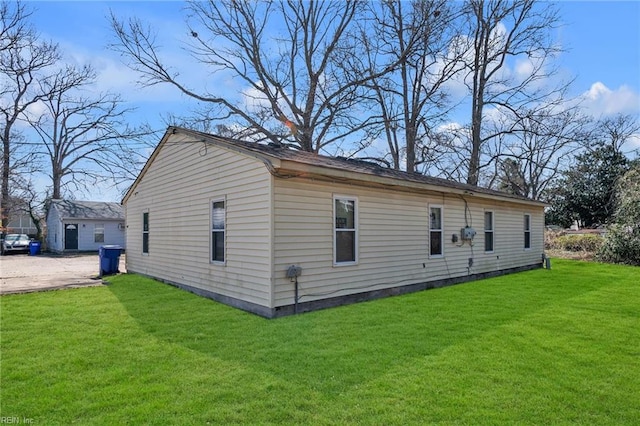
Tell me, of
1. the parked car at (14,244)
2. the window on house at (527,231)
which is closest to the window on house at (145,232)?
the window on house at (527,231)

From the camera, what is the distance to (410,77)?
800 inches

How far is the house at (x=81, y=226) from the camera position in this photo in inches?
913

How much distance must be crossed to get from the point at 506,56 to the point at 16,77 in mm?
31245

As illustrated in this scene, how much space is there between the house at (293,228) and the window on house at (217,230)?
0.07ft

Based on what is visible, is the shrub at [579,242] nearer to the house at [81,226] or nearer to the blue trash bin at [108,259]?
the blue trash bin at [108,259]

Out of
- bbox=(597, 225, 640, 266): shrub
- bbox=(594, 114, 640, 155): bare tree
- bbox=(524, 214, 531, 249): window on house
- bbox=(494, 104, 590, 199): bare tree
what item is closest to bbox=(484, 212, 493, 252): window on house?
bbox=(524, 214, 531, 249): window on house

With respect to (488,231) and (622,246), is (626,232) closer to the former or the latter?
(622,246)

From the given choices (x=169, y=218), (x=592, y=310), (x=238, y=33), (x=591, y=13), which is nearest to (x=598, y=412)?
(x=592, y=310)

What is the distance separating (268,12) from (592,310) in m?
18.0

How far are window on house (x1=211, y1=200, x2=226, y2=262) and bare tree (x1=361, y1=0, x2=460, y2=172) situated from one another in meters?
11.9

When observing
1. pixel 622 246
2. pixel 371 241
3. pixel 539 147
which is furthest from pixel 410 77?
pixel 371 241

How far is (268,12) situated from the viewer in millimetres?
17844

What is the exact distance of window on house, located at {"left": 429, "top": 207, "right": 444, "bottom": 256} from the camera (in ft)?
29.9

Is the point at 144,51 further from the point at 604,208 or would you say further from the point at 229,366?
the point at 604,208
